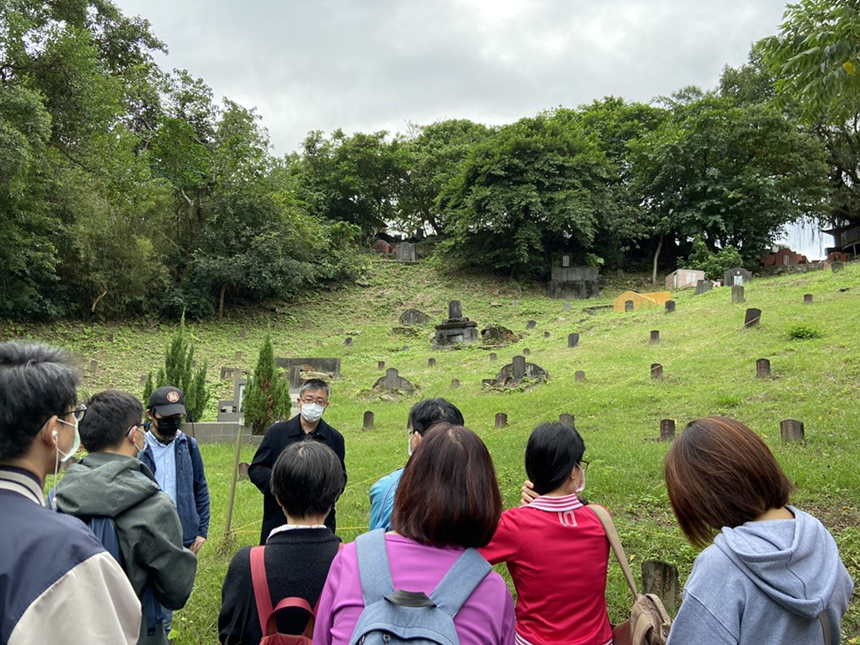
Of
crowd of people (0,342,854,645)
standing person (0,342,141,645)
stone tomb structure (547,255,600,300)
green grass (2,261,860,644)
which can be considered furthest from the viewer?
stone tomb structure (547,255,600,300)

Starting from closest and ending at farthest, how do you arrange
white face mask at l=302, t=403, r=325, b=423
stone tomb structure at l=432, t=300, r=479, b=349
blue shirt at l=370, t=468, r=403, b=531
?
blue shirt at l=370, t=468, r=403, b=531, white face mask at l=302, t=403, r=325, b=423, stone tomb structure at l=432, t=300, r=479, b=349

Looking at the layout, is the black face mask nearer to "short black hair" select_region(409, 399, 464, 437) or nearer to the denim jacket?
the denim jacket

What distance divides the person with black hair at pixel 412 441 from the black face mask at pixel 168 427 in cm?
181

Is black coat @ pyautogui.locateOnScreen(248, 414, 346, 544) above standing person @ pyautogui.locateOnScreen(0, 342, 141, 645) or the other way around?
the other way around

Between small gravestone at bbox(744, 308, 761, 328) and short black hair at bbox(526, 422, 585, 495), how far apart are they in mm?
14281

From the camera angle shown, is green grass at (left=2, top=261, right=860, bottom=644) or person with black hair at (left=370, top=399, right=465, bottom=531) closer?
person with black hair at (left=370, top=399, right=465, bottom=531)

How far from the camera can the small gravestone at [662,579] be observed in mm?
3541

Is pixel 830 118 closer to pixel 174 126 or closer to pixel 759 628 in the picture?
pixel 759 628

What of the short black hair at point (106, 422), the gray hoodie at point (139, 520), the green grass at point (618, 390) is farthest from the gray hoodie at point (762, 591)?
the green grass at point (618, 390)

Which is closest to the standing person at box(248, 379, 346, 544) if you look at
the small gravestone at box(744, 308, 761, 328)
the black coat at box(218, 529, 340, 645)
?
the black coat at box(218, 529, 340, 645)

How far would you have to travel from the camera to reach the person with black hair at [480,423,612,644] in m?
2.50

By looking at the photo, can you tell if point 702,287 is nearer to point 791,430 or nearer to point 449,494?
point 791,430

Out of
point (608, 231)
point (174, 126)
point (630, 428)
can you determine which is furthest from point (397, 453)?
point (608, 231)

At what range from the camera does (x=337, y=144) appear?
138 ft
